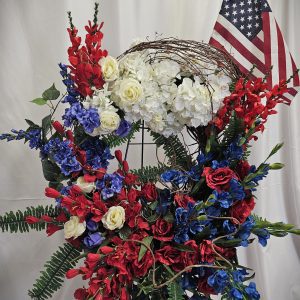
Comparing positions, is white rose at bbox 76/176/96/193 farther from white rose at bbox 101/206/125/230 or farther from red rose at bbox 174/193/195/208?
red rose at bbox 174/193/195/208

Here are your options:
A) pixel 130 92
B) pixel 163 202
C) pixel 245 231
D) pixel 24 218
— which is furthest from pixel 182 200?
pixel 24 218

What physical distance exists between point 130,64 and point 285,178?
3.94 feet

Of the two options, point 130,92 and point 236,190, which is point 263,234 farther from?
point 130,92

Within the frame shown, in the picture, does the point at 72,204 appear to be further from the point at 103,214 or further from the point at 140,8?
the point at 140,8

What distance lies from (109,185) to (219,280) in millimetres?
326

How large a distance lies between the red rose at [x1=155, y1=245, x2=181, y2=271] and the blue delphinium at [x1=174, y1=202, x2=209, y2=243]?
3 centimetres

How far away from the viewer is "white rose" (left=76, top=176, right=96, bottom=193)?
0.90 metres

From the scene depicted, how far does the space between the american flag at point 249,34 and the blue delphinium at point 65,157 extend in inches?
33.9

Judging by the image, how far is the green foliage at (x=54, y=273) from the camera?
985 millimetres

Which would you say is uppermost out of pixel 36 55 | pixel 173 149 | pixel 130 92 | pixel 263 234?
pixel 36 55

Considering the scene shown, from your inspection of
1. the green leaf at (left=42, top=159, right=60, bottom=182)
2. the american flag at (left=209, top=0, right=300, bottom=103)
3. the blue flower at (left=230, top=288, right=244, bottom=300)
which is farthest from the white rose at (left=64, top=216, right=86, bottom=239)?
the american flag at (left=209, top=0, right=300, bottom=103)

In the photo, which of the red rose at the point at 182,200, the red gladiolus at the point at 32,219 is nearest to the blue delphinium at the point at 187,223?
the red rose at the point at 182,200

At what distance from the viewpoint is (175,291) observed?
852 millimetres

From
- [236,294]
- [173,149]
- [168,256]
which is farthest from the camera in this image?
[173,149]
